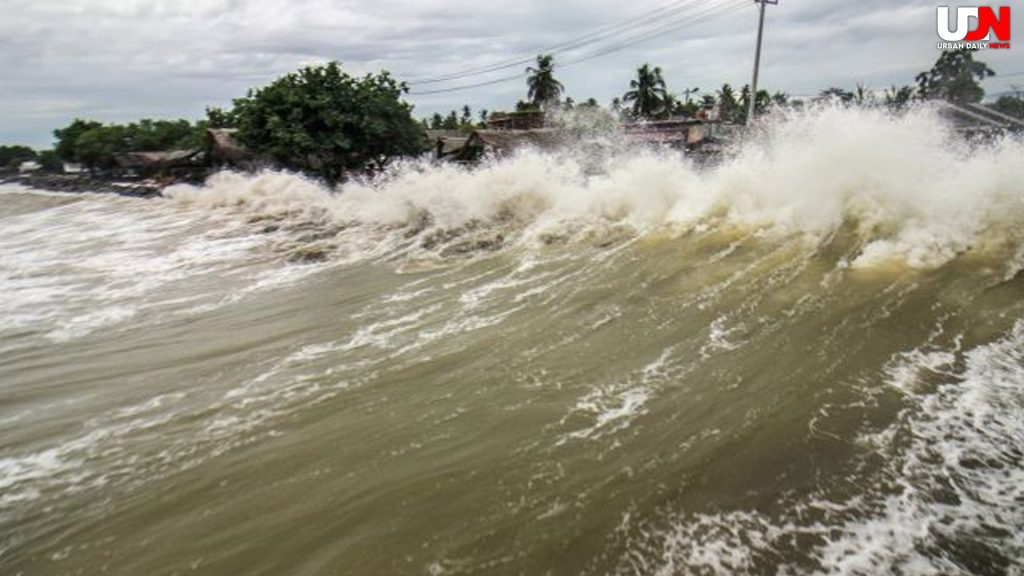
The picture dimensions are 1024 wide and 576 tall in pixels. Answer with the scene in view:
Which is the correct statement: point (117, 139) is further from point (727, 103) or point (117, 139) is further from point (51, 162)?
point (727, 103)

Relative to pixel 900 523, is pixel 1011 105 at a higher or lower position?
higher

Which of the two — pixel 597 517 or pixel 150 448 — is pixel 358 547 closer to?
pixel 597 517

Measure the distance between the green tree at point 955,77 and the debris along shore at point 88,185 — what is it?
50485 millimetres

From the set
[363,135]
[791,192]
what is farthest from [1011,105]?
[363,135]

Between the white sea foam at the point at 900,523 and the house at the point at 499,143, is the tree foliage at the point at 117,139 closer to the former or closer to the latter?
the house at the point at 499,143

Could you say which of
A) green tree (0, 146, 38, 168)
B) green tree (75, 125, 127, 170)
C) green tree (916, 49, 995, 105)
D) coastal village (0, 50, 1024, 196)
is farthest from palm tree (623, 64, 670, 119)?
green tree (0, 146, 38, 168)

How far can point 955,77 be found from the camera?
44938 mm

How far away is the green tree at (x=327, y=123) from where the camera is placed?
75.0 feet

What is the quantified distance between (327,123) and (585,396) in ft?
66.9

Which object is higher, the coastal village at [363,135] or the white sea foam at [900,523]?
the coastal village at [363,135]

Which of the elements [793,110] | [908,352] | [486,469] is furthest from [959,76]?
[486,469]

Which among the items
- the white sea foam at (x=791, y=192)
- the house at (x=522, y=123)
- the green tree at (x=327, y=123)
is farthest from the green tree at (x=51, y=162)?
the white sea foam at (x=791, y=192)

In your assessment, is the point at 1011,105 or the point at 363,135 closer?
the point at 363,135

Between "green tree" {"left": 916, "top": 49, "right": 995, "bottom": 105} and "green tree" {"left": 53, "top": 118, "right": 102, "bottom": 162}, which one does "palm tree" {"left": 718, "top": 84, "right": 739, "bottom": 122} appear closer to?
"green tree" {"left": 916, "top": 49, "right": 995, "bottom": 105}
